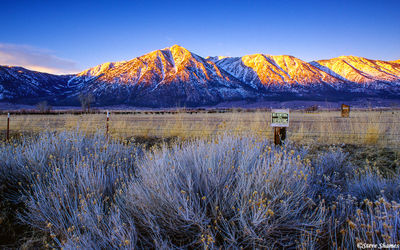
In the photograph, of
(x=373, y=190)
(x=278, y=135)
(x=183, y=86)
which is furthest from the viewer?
(x=183, y=86)

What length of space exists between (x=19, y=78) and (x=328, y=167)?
208m

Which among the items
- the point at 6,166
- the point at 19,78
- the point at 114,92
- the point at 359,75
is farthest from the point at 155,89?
the point at 359,75

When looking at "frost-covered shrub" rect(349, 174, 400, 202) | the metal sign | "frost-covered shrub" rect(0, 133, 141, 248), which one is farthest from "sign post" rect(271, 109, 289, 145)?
"frost-covered shrub" rect(0, 133, 141, 248)

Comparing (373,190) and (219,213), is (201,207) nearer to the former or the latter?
(219,213)

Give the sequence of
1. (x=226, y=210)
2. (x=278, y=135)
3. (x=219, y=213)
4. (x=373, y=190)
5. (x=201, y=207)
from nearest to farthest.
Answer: (x=219, y=213) → (x=226, y=210) → (x=201, y=207) → (x=373, y=190) → (x=278, y=135)

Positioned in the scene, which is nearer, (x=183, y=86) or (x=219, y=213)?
(x=219, y=213)

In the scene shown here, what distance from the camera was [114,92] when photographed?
154 meters

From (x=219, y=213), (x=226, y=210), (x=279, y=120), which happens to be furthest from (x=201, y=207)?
(x=279, y=120)

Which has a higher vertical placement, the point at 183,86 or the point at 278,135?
the point at 183,86

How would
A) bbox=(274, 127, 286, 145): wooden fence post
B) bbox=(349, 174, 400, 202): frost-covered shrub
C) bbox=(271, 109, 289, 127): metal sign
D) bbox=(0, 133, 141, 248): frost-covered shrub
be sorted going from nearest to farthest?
bbox=(0, 133, 141, 248): frost-covered shrub
bbox=(349, 174, 400, 202): frost-covered shrub
bbox=(271, 109, 289, 127): metal sign
bbox=(274, 127, 286, 145): wooden fence post

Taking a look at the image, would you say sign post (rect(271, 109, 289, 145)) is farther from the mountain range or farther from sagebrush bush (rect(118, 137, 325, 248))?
the mountain range

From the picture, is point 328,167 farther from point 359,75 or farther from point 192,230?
point 359,75

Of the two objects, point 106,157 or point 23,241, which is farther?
point 106,157

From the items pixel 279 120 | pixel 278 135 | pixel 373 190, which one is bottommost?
pixel 373 190
